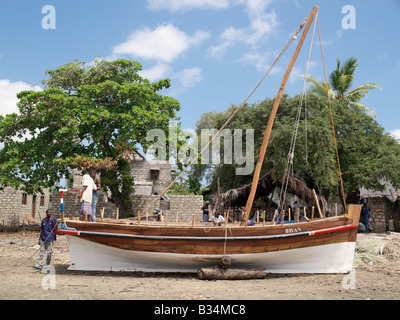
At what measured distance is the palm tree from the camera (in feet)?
93.0

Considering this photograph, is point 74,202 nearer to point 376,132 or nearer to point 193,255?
point 193,255

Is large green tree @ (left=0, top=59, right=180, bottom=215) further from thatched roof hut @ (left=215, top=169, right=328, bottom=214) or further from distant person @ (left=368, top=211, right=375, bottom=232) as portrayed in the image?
distant person @ (left=368, top=211, right=375, bottom=232)

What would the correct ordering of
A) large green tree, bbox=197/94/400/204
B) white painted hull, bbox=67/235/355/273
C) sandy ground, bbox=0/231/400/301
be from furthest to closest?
large green tree, bbox=197/94/400/204, white painted hull, bbox=67/235/355/273, sandy ground, bbox=0/231/400/301

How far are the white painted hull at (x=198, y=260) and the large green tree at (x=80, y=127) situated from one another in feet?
28.7

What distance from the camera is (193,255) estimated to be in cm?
909

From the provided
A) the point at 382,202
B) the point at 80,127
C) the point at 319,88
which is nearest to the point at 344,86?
the point at 319,88

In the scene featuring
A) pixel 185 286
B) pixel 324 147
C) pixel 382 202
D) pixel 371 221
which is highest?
pixel 324 147

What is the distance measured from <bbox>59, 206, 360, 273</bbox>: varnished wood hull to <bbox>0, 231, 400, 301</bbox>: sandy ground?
11.4 inches

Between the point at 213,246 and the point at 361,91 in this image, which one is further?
the point at 361,91

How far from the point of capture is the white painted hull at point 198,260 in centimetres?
920

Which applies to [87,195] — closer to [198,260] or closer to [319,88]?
[198,260]

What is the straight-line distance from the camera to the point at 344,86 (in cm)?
2844

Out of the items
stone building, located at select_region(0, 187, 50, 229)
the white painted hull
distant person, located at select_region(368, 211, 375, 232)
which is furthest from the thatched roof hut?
stone building, located at select_region(0, 187, 50, 229)
